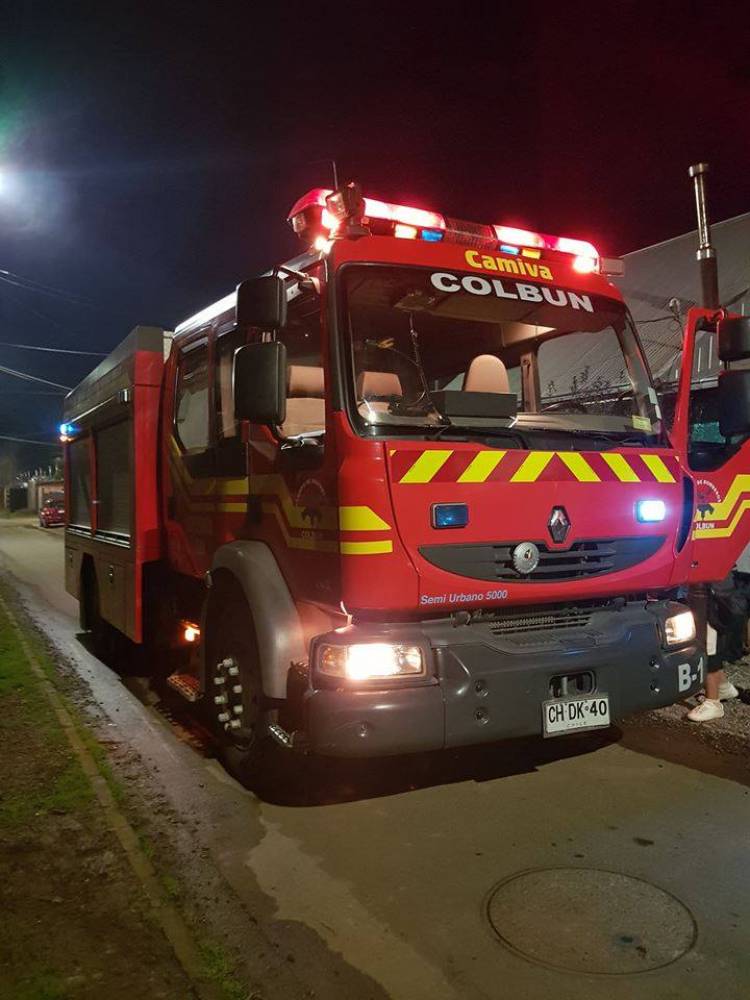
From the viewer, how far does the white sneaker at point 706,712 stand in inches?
218

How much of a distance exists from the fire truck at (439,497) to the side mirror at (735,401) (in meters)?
0.01

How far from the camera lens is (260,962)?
295 cm

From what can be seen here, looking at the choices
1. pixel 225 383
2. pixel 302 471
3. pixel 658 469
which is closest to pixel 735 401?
pixel 658 469

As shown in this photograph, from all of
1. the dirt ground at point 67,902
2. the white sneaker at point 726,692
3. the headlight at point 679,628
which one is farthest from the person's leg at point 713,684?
the dirt ground at point 67,902

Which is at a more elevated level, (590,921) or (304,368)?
(304,368)

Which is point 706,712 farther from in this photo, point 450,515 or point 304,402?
point 304,402

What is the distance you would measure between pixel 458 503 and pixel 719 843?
80.6 inches

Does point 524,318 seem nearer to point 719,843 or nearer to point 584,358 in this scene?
point 584,358

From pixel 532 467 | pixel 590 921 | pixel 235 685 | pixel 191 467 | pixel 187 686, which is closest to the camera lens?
pixel 590 921

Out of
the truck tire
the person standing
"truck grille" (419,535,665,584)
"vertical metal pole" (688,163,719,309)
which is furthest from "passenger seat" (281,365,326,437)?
"vertical metal pole" (688,163,719,309)

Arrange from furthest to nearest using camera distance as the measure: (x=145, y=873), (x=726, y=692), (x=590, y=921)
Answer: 1. (x=726, y=692)
2. (x=145, y=873)
3. (x=590, y=921)

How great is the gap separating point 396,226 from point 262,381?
1.15 meters

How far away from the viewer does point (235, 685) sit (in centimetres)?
477

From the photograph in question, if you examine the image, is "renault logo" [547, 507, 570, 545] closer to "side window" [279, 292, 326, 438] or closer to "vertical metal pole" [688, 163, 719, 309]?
"side window" [279, 292, 326, 438]
